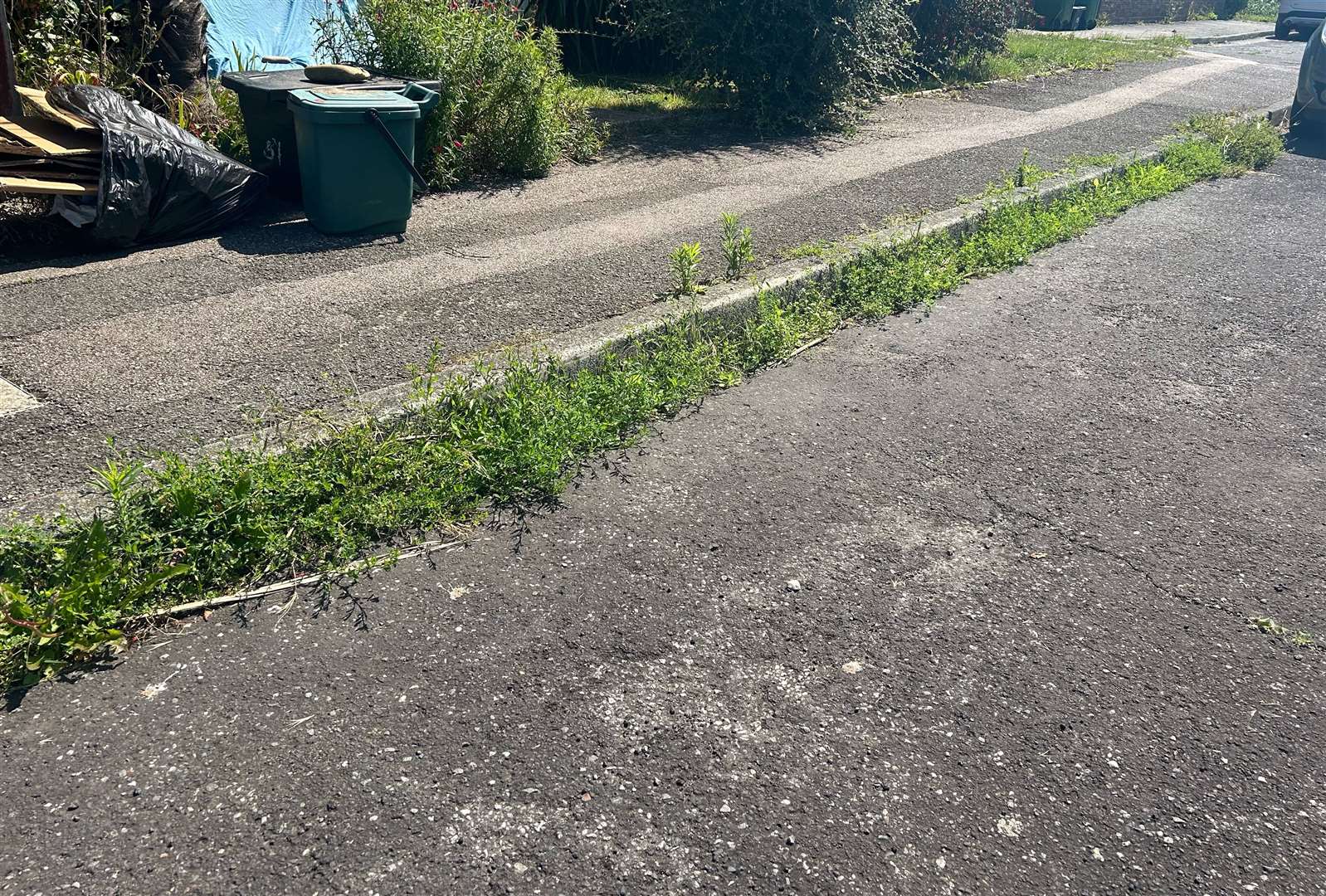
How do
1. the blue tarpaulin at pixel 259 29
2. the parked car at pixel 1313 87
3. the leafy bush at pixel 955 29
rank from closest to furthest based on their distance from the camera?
the blue tarpaulin at pixel 259 29, the parked car at pixel 1313 87, the leafy bush at pixel 955 29

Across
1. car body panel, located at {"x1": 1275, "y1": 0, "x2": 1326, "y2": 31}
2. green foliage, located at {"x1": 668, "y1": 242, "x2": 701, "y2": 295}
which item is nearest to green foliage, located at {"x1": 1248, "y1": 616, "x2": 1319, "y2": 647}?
green foliage, located at {"x1": 668, "y1": 242, "x2": 701, "y2": 295}

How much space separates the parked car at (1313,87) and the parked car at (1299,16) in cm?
1684

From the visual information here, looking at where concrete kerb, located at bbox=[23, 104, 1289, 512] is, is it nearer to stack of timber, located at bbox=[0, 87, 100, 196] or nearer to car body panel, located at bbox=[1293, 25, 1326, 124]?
stack of timber, located at bbox=[0, 87, 100, 196]

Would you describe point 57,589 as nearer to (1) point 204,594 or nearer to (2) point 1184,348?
(1) point 204,594

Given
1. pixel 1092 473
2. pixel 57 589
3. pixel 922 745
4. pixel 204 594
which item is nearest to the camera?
pixel 922 745

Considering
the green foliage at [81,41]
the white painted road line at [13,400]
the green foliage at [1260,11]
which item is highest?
the green foliage at [1260,11]

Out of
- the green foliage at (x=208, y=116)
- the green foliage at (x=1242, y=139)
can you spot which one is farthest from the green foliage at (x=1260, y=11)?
the green foliage at (x=208, y=116)

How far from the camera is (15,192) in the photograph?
5.77 m

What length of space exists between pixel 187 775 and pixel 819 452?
2.78m

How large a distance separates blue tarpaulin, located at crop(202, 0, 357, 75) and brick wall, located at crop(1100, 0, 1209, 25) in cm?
2432

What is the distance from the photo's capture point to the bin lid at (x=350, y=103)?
637 cm

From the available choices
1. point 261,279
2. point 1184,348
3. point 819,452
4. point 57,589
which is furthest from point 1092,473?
point 261,279

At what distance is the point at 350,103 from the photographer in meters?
6.46

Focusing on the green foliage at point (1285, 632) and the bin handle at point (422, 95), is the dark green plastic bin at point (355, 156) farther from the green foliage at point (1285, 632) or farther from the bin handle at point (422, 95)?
the green foliage at point (1285, 632)
